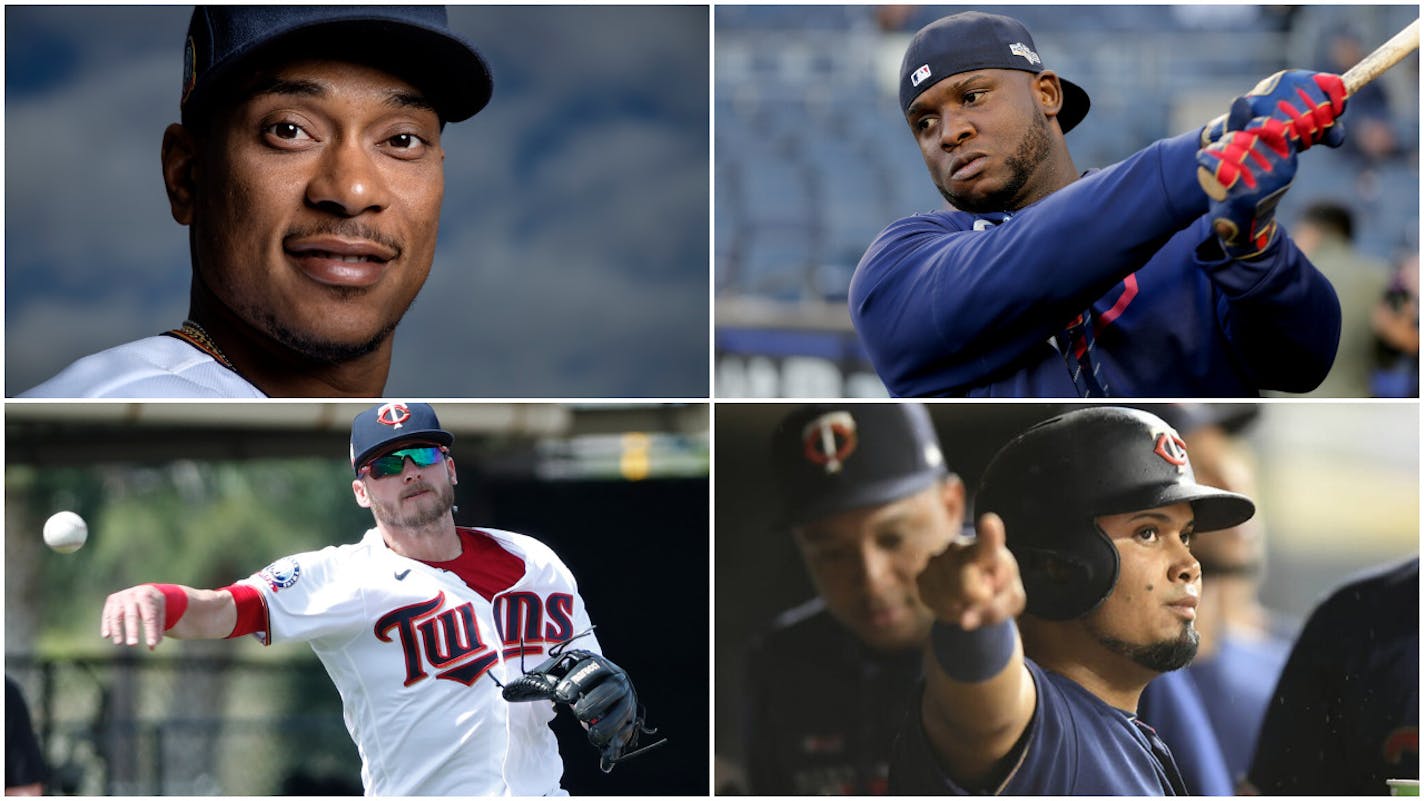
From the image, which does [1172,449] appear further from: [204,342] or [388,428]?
[204,342]

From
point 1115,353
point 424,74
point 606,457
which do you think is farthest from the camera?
point 606,457

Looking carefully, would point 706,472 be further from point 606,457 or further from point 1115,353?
point 1115,353

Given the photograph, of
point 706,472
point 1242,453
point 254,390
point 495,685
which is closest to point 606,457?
point 706,472

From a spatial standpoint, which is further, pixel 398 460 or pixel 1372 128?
pixel 1372 128

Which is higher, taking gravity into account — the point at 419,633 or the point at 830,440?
the point at 830,440

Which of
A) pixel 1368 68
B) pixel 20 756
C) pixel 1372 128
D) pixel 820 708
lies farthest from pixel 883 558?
pixel 1372 128
